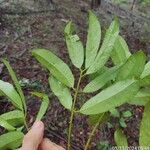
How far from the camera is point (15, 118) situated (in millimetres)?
998

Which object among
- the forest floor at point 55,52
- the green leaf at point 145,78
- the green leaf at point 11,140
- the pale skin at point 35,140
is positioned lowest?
the forest floor at point 55,52

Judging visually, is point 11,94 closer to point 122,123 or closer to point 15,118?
point 15,118

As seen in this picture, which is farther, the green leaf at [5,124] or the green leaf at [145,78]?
the green leaf at [5,124]

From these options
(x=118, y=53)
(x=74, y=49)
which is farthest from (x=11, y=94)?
(x=118, y=53)

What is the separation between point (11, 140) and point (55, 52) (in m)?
2.32

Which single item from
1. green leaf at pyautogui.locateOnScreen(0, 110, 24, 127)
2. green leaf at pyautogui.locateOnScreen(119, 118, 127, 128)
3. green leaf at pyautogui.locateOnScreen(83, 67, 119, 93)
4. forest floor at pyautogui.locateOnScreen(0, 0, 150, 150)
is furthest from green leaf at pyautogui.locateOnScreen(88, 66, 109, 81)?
green leaf at pyautogui.locateOnScreen(119, 118, 127, 128)

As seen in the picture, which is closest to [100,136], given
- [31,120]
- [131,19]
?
[31,120]

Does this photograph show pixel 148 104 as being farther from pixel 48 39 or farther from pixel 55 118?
pixel 48 39

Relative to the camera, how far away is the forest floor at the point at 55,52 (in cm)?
254

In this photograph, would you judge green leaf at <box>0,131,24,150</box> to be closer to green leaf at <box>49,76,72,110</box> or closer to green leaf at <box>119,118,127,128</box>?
green leaf at <box>49,76,72,110</box>

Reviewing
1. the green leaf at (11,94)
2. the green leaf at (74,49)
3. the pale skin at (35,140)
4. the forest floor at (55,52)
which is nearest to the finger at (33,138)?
the pale skin at (35,140)

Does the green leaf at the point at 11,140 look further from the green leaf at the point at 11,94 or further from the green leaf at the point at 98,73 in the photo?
the green leaf at the point at 98,73

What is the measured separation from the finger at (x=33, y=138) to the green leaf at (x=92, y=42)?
0.72 ft

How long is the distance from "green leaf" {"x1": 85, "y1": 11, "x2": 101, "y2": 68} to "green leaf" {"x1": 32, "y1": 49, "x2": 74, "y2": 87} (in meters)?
0.07
